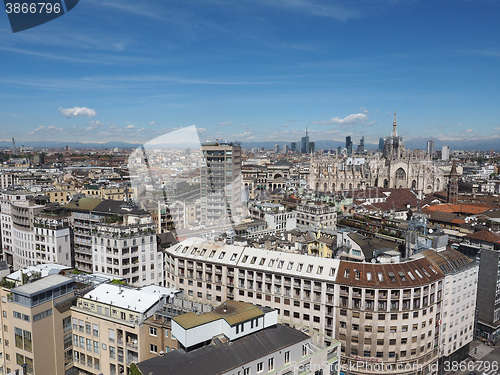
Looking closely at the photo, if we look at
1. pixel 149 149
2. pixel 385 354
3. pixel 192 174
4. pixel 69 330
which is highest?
pixel 149 149

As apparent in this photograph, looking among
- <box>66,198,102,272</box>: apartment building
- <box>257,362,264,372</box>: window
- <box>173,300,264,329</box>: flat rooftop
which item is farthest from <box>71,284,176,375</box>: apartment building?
<box>66,198,102,272</box>: apartment building

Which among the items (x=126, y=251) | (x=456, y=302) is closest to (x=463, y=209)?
(x=456, y=302)

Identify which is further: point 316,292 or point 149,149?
point 149,149

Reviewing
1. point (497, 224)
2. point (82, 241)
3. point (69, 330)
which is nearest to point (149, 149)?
point (82, 241)

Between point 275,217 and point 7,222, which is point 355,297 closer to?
point 275,217

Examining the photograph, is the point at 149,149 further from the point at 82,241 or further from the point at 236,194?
the point at 236,194

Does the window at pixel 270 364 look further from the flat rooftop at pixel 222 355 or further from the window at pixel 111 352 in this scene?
the window at pixel 111 352

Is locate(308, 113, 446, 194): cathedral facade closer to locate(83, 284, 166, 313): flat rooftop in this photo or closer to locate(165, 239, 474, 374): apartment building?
locate(165, 239, 474, 374): apartment building
